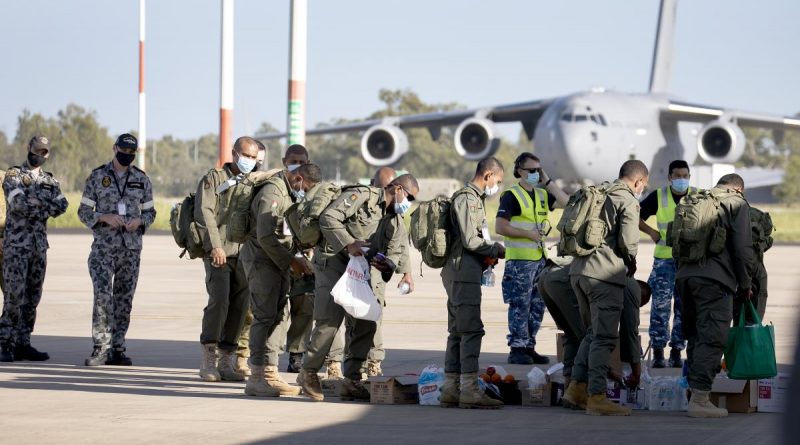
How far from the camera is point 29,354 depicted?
407 inches

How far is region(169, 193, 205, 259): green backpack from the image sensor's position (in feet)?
30.3

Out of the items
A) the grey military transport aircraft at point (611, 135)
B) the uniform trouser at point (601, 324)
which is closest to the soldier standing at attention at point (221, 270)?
→ the uniform trouser at point (601, 324)

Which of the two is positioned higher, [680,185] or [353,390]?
[680,185]

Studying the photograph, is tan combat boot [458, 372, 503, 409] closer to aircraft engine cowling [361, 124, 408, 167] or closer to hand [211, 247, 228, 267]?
hand [211, 247, 228, 267]

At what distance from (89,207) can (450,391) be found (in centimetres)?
378

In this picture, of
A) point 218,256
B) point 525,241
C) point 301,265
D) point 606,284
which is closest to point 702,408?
point 606,284

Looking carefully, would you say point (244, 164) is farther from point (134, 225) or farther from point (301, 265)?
point (134, 225)

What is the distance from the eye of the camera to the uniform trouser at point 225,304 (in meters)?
9.20

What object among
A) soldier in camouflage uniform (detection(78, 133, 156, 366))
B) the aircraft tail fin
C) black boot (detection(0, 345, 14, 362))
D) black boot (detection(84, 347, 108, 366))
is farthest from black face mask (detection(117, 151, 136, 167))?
the aircraft tail fin

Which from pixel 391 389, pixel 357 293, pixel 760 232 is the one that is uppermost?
pixel 760 232

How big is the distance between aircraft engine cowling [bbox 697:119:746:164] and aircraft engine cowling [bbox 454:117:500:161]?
18.8 ft

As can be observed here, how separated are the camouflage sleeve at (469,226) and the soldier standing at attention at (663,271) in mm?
2771

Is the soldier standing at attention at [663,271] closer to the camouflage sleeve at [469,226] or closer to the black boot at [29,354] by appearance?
the camouflage sleeve at [469,226]

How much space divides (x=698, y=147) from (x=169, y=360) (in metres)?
23.8
